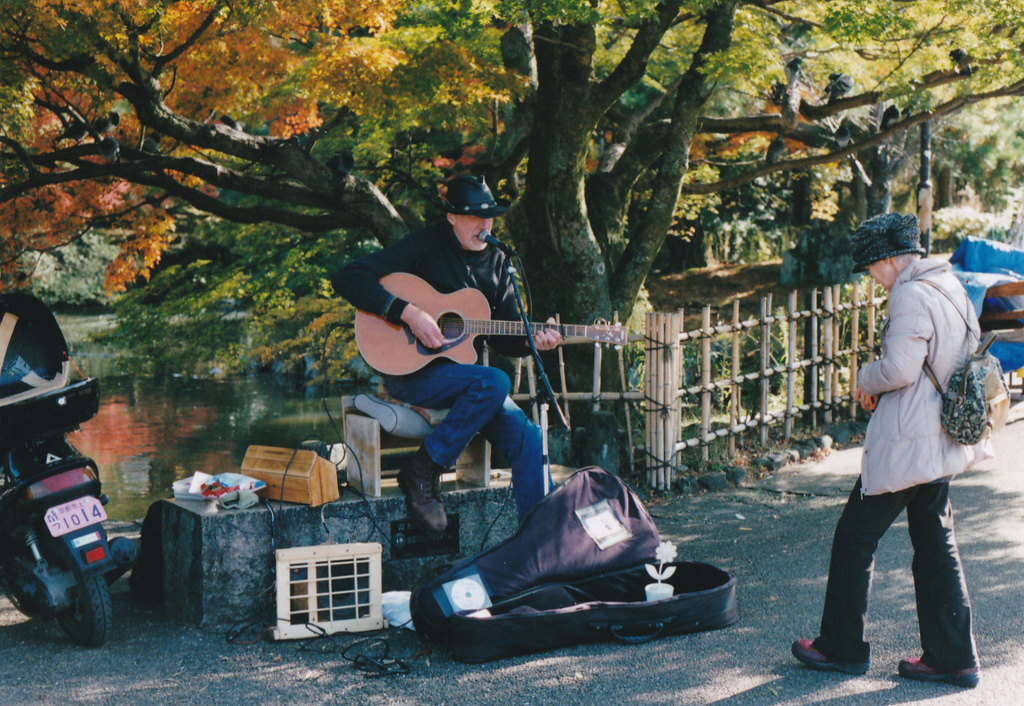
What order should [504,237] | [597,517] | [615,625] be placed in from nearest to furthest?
[615,625] < [597,517] < [504,237]

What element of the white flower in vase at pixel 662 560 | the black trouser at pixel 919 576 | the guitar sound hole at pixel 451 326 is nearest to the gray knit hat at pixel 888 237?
the black trouser at pixel 919 576

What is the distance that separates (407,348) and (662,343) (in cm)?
321

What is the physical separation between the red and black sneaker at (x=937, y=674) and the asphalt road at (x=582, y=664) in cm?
3

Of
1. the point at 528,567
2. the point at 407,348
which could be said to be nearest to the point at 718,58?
the point at 407,348

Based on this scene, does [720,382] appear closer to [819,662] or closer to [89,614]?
[819,662]

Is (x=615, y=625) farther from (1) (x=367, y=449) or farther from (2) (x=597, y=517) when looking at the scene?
(1) (x=367, y=449)

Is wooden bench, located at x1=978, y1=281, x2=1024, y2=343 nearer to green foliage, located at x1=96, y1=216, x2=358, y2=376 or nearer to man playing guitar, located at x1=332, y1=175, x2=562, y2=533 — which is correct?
man playing guitar, located at x1=332, y1=175, x2=562, y2=533

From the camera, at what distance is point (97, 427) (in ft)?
48.1

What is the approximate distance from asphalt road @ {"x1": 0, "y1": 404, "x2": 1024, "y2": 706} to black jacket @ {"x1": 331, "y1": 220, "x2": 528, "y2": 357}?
150 cm

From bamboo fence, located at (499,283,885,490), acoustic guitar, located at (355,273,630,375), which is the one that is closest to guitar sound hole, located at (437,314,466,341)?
acoustic guitar, located at (355,273,630,375)

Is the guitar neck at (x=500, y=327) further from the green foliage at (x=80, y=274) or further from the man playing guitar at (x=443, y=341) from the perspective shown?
the green foliage at (x=80, y=274)

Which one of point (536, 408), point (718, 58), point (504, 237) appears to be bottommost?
point (536, 408)

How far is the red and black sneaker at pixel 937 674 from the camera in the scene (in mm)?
3523

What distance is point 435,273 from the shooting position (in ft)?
15.2
